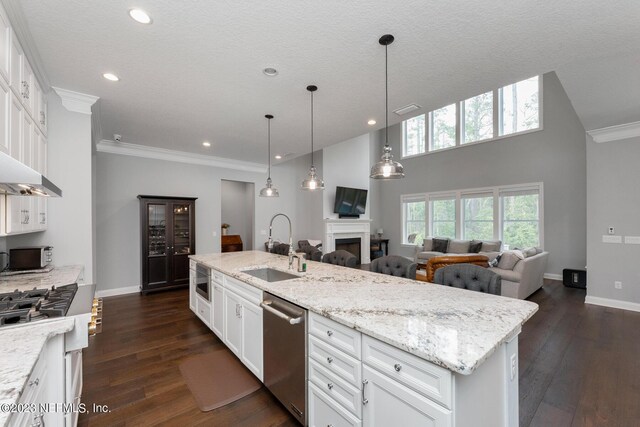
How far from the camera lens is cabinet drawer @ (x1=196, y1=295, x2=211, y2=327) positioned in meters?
3.23

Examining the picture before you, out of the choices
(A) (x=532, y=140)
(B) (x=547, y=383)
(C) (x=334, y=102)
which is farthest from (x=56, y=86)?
(A) (x=532, y=140)

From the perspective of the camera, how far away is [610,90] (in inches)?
129

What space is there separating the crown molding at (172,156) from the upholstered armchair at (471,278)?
5.31 metres

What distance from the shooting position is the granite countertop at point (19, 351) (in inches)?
34.2

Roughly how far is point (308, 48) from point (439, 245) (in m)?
6.68

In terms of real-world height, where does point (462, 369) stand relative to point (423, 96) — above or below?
below

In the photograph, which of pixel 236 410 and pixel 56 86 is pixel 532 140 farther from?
pixel 56 86

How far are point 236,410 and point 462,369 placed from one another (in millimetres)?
1808

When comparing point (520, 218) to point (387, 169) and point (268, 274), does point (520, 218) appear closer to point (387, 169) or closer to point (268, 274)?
point (387, 169)

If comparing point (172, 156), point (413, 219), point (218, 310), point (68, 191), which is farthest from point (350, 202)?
point (68, 191)

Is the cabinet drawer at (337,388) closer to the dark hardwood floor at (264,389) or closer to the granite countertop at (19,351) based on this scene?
the dark hardwood floor at (264,389)

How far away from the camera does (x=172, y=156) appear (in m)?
5.55

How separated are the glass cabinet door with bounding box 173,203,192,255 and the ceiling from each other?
7.07ft

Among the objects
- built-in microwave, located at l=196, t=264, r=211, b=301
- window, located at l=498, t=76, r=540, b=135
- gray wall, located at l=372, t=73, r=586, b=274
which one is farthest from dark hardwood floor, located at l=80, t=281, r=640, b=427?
window, located at l=498, t=76, r=540, b=135
